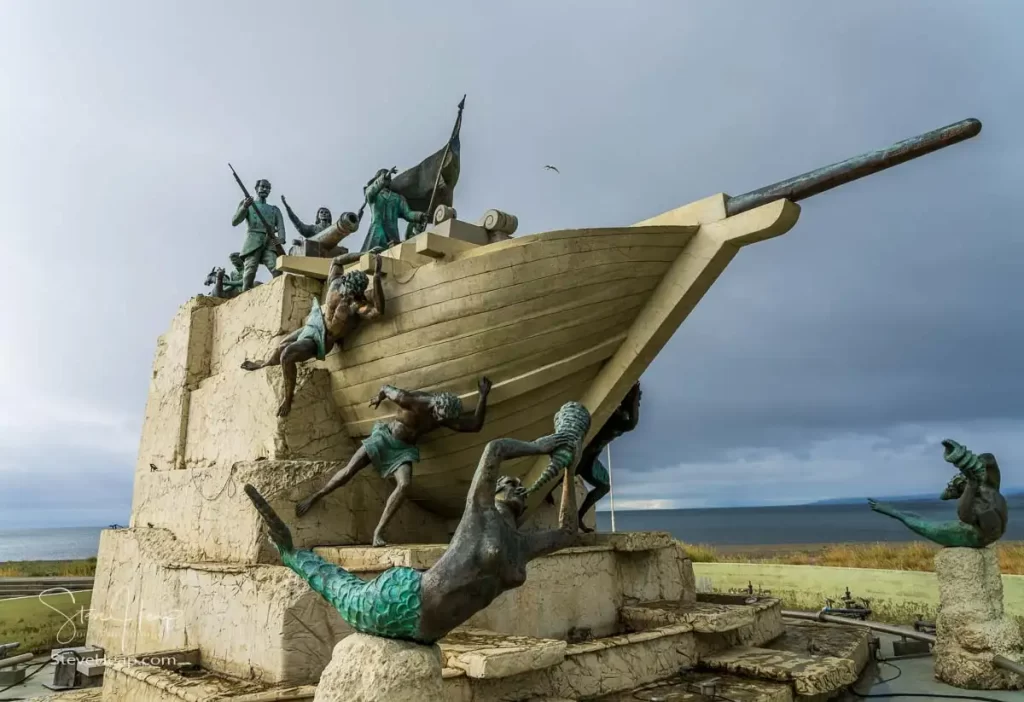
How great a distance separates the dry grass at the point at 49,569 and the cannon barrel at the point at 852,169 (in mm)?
11629

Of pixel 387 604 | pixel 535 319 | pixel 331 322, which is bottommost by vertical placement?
pixel 387 604

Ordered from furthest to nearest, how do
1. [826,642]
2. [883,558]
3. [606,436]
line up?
[883,558] < [606,436] < [826,642]

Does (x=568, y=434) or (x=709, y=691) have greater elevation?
(x=568, y=434)

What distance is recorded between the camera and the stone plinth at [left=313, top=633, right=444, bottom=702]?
2.28 m

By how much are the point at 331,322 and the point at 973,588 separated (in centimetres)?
575

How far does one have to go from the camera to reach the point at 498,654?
3.84 m

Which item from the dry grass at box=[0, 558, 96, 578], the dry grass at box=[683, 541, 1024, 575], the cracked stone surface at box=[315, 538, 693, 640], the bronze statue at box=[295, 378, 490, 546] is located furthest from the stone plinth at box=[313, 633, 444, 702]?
the dry grass at box=[0, 558, 96, 578]

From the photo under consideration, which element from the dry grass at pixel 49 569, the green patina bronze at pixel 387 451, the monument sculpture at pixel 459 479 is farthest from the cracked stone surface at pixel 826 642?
A: the dry grass at pixel 49 569

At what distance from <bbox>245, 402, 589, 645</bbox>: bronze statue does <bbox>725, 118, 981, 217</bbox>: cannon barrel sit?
3.51m

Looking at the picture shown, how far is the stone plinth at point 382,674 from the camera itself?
7.49 feet

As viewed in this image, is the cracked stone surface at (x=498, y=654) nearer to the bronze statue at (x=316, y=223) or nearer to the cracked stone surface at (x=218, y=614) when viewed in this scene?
the cracked stone surface at (x=218, y=614)

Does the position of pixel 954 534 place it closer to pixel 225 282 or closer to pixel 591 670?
pixel 591 670

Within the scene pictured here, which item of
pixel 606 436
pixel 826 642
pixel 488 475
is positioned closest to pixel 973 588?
pixel 826 642

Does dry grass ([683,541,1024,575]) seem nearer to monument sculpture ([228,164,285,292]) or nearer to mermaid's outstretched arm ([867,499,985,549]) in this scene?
mermaid's outstretched arm ([867,499,985,549])
